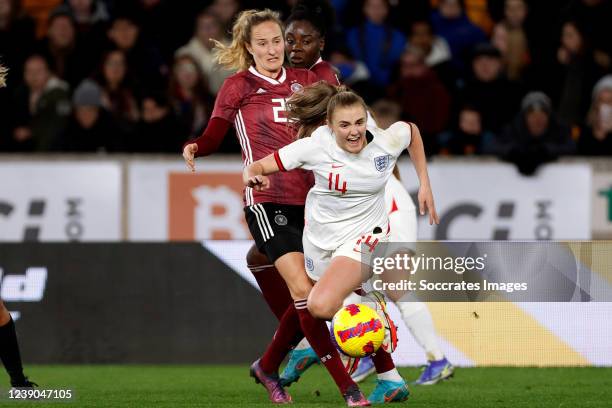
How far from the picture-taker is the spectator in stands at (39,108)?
49.0 feet

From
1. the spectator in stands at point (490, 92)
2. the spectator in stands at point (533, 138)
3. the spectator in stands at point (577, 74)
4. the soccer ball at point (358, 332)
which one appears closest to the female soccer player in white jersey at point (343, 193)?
the soccer ball at point (358, 332)

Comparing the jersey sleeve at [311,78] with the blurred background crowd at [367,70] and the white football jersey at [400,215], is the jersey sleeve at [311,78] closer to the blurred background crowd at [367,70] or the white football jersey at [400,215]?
the white football jersey at [400,215]

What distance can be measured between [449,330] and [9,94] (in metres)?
7.07

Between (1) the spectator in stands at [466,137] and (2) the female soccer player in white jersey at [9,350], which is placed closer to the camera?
(2) the female soccer player in white jersey at [9,350]

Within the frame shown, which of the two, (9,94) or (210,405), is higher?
(9,94)

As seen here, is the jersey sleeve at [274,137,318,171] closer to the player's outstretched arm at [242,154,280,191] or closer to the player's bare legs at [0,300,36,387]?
the player's outstretched arm at [242,154,280,191]

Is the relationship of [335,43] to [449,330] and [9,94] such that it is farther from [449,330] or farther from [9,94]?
[449,330]

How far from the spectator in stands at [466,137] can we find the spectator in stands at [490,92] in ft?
0.69

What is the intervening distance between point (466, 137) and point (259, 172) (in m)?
6.92

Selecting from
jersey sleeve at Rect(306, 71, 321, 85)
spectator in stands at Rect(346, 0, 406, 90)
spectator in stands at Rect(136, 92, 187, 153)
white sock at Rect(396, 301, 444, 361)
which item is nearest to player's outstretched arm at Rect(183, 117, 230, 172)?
jersey sleeve at Rect(306, 71, 321, 85)

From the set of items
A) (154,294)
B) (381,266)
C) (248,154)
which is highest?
(248,154)

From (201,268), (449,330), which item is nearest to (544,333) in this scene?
(449,330)

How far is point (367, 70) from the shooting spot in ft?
51.9

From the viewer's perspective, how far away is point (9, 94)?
1545cm
